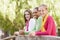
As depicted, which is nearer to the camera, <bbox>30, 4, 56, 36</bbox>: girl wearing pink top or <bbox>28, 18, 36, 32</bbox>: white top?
<bbox>30, 4, 56, 36</bbox>: girl wearing pink top

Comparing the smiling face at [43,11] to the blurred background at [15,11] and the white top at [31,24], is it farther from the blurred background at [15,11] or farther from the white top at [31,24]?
the blurred background at [15,11]

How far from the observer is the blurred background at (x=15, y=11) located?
18.4 ft

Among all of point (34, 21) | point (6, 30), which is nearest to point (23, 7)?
point (6, 30)

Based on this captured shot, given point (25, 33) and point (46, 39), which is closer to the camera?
point (46, 39)

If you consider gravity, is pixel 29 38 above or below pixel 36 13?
below

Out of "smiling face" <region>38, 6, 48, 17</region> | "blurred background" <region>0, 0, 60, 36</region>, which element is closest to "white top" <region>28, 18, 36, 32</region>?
"smiling face" <region>38, 6, 48, 17</region>

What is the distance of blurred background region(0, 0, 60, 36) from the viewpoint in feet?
18.4

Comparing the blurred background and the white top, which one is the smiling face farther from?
the blurred background

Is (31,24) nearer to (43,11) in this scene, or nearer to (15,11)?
(43,11)

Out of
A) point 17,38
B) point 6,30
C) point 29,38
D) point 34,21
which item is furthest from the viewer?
point 6,30

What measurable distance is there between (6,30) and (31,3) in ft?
3.00

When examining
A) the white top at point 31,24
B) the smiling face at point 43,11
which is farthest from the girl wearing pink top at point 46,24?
the white top at point 31,24

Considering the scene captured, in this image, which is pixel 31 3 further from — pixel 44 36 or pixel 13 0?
pixel 44 36

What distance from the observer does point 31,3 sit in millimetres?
5777
